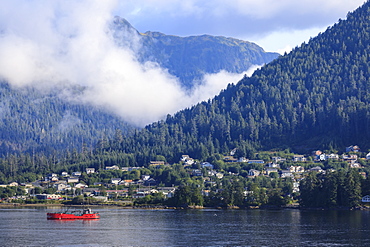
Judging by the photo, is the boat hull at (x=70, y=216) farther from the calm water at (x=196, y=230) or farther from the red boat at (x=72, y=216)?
the calm water at (x=196, y=230)

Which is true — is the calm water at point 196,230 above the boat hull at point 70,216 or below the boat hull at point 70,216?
below

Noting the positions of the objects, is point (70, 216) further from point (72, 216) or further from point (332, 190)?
point (332, 190)

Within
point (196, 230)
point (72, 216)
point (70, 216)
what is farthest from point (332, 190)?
point (70, 216)

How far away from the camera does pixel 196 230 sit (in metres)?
106

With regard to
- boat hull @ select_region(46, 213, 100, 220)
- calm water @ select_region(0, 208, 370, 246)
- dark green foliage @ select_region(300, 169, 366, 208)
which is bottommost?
calm water @ select_region(0, 208, 370, 246)

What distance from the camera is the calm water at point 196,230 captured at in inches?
3561

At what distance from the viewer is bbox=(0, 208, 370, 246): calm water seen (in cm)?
9044

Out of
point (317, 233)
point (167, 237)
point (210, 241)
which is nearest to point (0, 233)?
point (167, 237)

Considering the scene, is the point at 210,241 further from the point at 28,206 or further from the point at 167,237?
the point at 28,206

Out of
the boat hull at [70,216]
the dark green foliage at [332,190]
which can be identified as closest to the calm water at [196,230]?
the boat hull at [70,216]

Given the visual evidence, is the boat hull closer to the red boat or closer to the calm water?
the red boat

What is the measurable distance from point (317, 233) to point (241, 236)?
12786mm

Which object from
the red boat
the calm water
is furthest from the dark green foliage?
the red boat

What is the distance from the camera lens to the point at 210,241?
91.1m
